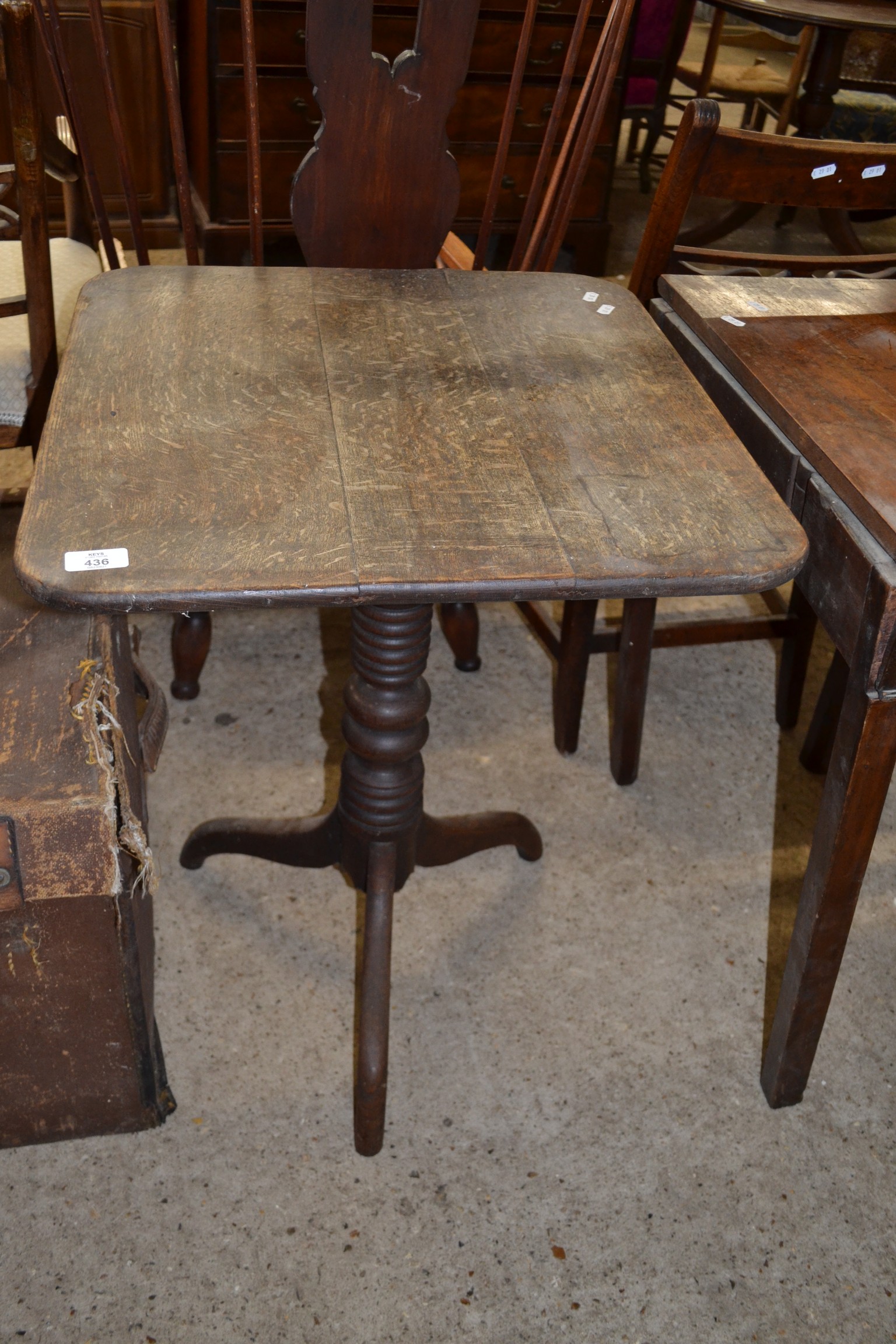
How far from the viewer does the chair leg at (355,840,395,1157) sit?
4.45 feet

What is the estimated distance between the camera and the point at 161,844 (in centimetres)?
176

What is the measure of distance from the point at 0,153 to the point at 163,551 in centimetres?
275

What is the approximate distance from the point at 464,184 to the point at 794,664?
183 centimetres

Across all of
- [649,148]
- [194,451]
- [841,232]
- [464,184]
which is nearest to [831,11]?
[841,232]

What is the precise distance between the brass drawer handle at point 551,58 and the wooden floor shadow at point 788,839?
5.88 feet

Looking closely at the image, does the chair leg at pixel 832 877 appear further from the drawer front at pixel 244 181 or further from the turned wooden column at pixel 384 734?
the drawer front at pixel 244 181

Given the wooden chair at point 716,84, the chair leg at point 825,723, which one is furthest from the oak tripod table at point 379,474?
the wooden chair at point 716,84

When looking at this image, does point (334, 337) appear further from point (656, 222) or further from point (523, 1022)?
point (523, 1022)

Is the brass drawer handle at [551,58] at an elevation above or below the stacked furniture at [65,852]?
above

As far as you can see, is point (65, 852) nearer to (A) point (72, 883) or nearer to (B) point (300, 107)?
(A) point (72, 883)

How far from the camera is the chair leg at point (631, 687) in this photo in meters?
1.77

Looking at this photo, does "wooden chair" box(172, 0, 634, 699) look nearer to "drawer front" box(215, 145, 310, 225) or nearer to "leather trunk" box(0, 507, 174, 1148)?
"leather trunk" box(0, 507, 174, 1148)

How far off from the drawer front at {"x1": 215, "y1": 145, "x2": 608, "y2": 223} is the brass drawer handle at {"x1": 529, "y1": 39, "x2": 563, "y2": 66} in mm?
227

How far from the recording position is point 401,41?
2.93m
